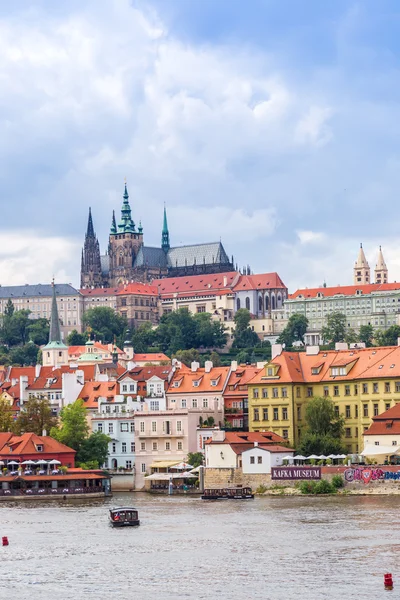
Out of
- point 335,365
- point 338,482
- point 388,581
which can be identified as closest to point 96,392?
point 335,365

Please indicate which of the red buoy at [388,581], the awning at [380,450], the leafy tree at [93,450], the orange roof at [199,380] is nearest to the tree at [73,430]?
the leafy tree at [93,450]

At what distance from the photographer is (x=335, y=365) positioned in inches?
4345

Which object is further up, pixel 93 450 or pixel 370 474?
pixel 93 450

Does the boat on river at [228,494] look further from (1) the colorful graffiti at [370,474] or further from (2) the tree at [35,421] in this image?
(2) the tree at [35,421]

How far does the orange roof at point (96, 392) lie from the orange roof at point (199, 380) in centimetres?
664

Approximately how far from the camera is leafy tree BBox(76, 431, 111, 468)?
11394 cm

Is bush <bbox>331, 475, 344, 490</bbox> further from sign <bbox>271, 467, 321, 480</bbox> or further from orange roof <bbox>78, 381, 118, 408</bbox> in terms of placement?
orange roof <bbox>78, 381, 118, 408</bbox>

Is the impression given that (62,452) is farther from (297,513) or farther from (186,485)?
(297,513)

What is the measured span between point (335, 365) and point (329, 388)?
1.58 m

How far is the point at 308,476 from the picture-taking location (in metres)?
95.0

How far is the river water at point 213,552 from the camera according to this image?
60.0 m

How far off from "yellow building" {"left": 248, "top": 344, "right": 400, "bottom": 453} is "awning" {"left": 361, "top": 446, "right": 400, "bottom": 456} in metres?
7.84

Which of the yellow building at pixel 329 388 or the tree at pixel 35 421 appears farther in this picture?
the tree at pixel 35 421

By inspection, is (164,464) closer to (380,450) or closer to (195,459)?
(195,459)
